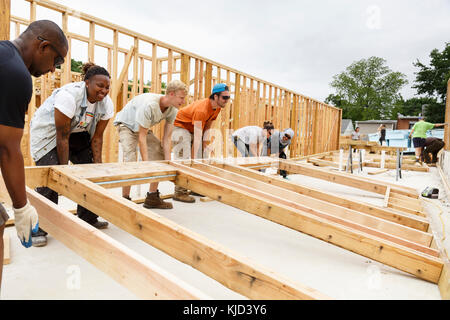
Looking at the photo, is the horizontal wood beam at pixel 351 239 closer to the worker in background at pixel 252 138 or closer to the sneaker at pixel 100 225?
the sneaker at pixel 100 225

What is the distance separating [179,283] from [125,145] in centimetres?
263

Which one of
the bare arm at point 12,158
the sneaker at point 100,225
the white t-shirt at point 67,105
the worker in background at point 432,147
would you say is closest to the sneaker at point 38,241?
the sneaker at point 100,225

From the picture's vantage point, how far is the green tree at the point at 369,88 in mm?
41250

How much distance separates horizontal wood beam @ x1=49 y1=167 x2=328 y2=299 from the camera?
1.15 metres

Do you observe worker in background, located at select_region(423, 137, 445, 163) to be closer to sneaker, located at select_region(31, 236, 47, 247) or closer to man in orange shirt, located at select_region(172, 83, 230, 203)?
man in orange shirt, located at select_region(172, 83, 230, 203)

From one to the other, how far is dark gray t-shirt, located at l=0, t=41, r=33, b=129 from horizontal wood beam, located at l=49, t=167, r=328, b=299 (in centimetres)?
78

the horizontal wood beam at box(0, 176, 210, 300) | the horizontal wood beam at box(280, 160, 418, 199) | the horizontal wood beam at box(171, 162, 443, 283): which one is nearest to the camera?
the horizontal wood beam at box(0, 176, 210, 300)

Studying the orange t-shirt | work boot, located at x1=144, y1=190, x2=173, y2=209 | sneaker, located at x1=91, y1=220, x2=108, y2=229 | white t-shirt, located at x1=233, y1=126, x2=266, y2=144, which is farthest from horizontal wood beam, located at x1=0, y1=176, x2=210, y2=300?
white t-shirt, located at x1=233, y1=126, x2=266, y2=144

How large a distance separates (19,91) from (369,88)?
47.6 m

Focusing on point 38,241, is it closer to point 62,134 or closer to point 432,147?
point 62,134

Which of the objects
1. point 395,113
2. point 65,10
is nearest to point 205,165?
point 65,10

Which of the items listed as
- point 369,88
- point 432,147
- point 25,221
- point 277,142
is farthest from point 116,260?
point 369,88

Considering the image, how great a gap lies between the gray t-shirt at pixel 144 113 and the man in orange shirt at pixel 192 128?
1.59 feet
